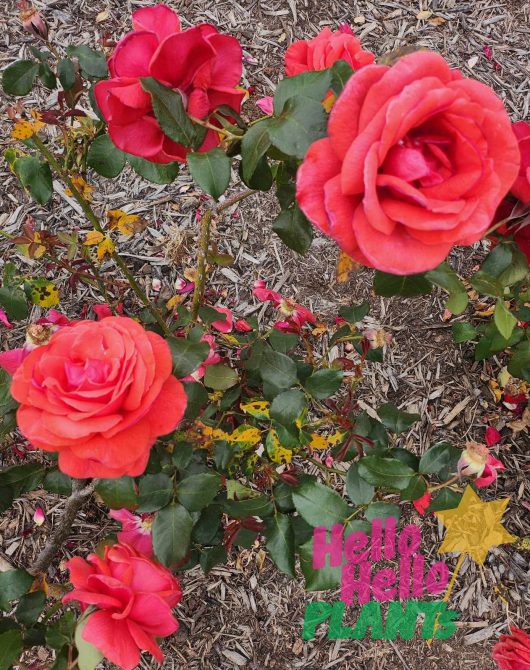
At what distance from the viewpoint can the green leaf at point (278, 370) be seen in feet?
3.53

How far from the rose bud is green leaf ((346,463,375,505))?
16cm

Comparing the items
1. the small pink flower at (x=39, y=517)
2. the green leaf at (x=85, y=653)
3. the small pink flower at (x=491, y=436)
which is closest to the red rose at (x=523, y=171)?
the green leaf at (x=85, y=653)

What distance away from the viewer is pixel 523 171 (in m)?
0.72

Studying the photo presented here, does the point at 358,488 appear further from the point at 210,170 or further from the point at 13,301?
the point at 13,301

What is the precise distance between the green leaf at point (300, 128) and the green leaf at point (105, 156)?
0.43 m

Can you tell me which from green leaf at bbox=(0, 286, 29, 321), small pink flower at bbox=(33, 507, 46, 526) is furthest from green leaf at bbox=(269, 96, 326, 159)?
small pink flower at bbox=(33, 507, 46, 526)

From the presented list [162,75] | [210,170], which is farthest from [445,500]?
[162,75]

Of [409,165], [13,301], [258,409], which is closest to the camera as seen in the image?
[409,165]

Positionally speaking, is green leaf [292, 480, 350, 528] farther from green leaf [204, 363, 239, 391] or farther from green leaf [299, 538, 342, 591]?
green leaf [204, 363, 239, 391]

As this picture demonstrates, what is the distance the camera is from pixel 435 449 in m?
1.05

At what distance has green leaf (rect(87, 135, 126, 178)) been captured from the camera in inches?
40.5

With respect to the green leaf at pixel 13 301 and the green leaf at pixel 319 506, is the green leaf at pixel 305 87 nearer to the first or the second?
the green leaf at pixel 319 506

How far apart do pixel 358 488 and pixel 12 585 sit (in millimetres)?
627

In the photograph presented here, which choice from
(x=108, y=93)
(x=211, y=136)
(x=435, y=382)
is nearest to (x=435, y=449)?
(x=211, y=136)
